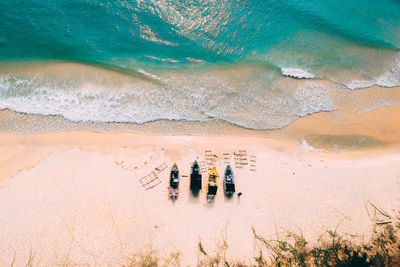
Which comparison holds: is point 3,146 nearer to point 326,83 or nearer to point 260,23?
point 260,23

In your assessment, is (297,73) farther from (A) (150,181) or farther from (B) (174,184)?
(A) (150,181)

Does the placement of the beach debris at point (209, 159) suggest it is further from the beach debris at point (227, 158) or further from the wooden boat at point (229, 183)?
the wooden boat at point (229, 183)

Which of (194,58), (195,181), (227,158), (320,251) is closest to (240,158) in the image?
(227,158)

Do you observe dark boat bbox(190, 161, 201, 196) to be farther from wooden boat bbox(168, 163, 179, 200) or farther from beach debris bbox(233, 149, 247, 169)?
beach debris bbox(233, 149, 247, 169)

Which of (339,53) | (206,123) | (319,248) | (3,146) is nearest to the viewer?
(319,248)

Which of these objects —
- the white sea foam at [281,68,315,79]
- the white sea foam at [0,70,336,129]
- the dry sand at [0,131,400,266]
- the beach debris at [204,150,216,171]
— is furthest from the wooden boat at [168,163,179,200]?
the white sea foam at [281,68,315,79]

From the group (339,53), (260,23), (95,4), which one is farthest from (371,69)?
(95,4)

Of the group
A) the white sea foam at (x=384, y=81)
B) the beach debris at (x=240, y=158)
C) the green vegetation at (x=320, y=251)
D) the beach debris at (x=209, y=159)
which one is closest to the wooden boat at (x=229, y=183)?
the beach debris at (x=240, y=158)
